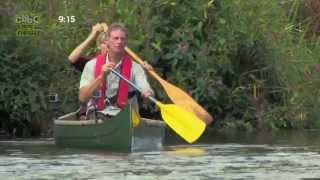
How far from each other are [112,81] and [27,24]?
3551mm

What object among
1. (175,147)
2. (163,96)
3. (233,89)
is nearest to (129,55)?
(175,147)

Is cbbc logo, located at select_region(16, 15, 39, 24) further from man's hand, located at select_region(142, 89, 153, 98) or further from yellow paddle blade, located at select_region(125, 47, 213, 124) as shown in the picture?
man's hand, located at select_region(142, 89, 153, 98)

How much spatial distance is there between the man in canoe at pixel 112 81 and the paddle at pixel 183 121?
1.03ft

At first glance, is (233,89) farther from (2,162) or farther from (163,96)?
(2,162)

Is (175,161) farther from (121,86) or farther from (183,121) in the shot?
(121,86)

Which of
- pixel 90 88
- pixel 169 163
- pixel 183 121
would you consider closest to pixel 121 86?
pixel 90 88

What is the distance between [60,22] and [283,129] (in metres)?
3.74

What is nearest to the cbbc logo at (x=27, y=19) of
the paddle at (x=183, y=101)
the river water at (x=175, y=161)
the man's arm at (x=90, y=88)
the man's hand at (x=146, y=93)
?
the river water at (x=175, y=161)

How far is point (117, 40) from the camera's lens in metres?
11.8

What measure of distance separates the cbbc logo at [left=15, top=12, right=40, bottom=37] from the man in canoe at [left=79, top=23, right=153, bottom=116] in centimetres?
311

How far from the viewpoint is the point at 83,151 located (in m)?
11.9

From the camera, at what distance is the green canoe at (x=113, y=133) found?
1172 cm

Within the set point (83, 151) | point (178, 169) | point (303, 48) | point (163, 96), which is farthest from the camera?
point (303, 48)

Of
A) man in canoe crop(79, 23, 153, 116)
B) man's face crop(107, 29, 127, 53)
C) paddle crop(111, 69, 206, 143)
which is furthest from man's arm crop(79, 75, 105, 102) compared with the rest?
paddle crop(111, 69, 206, 143)
